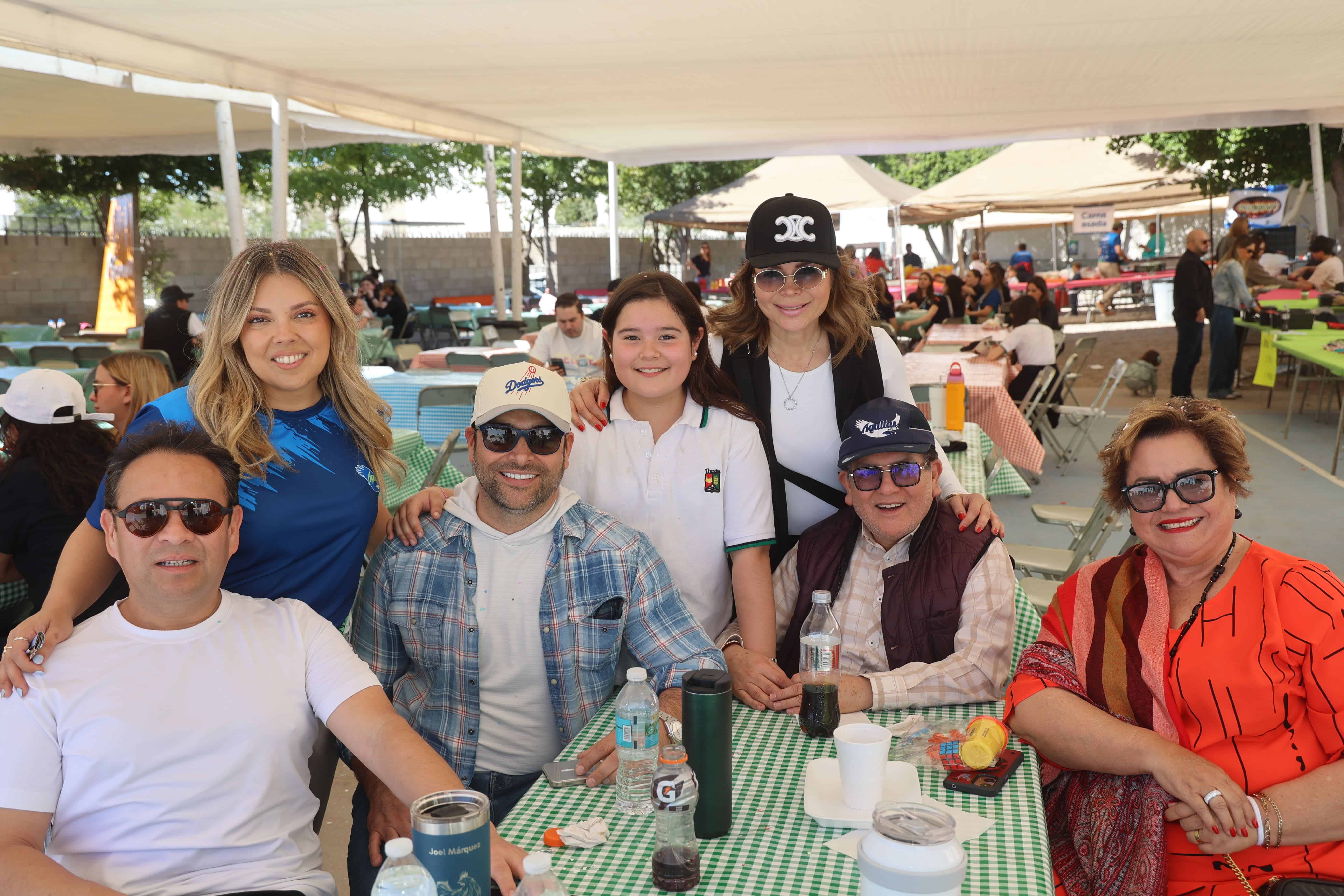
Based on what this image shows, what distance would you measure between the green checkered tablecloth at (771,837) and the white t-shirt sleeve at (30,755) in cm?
77

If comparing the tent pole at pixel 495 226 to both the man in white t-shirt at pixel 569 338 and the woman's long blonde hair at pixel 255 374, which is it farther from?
the woman's long blonde hair at pixel 255 374

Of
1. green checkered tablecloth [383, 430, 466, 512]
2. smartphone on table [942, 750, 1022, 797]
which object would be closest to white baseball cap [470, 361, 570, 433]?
smartphone on table [942, 750, 1022, 797]

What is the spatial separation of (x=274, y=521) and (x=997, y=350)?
7.52 metres

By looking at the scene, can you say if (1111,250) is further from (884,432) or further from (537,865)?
(537,865)

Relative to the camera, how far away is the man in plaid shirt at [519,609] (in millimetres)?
2334

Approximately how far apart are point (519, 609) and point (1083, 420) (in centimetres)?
772

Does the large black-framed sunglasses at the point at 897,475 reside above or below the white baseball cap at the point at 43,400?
below

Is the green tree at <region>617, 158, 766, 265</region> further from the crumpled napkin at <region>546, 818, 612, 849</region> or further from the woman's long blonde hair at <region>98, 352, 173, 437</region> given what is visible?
the crumpled napkin at <region>546, 818, 612, 849</region>

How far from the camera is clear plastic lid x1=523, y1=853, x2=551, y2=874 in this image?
4.14 feet

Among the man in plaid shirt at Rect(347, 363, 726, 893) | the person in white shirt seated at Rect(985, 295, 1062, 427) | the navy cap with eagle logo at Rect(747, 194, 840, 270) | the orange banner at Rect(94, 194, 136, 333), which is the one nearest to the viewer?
the man in plaid shirt at Rect(347, 363, 726, 893)

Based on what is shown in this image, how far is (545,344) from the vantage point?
842cm

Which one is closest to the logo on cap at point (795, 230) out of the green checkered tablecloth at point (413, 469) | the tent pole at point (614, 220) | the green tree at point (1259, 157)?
the green checkered tablecloth at point (413, 469)

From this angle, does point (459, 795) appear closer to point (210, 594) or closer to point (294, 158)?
point (210, 594)

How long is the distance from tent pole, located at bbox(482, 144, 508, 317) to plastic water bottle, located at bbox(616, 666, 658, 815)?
455 inches
